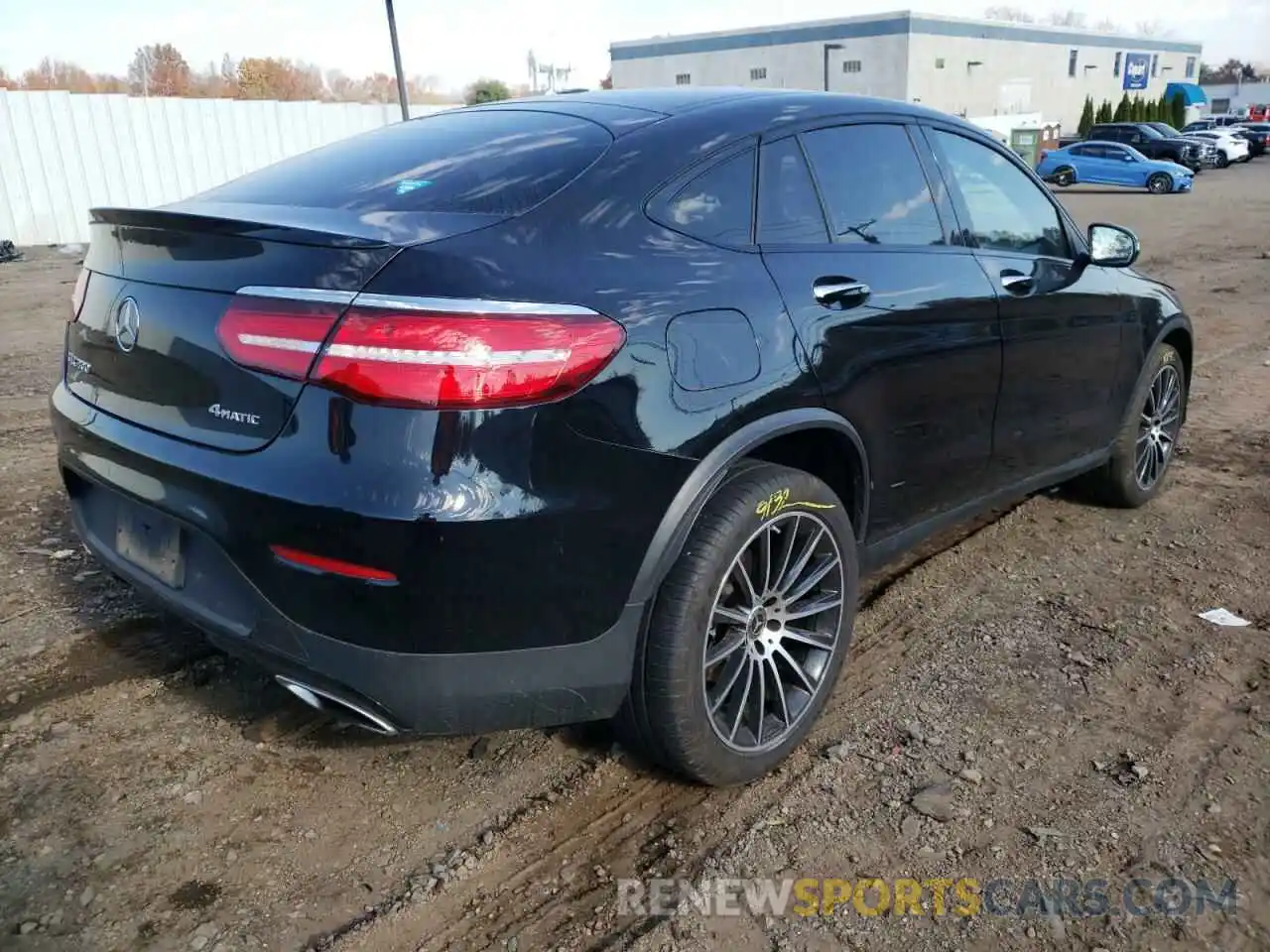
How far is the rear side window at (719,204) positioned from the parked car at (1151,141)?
36501 millimetres

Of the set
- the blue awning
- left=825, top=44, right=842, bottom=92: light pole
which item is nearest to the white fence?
left=825, top=44, right=842, bottom=92: light pole

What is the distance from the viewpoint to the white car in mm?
38875

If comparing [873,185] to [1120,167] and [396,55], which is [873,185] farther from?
[1120,167]

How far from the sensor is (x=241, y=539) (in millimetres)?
2184

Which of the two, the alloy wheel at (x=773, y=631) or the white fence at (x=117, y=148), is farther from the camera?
the white fence at (x=117, y=148)

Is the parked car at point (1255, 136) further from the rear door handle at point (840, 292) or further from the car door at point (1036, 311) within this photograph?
the rear door handle at point (840, 292)

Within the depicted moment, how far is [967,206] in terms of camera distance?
3.52m

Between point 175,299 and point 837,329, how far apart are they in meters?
1.67

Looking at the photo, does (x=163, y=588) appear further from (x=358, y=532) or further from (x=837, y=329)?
(x=837, y=329)

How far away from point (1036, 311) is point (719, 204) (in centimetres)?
162

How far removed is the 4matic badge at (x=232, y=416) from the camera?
7.06ft

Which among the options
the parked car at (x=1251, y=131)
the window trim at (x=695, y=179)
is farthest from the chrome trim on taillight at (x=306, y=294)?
the parked car at (x=1251, y=131)

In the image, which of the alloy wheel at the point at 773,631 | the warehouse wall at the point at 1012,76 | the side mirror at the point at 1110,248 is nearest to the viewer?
the alloy wheel at the point at 773,631

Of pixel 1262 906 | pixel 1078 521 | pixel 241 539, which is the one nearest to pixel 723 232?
pixel 241 539
